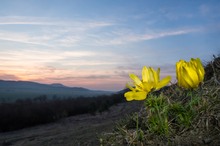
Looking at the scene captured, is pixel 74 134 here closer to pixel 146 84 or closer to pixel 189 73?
pixel 146 84

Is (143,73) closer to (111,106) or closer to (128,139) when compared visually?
(128,139)

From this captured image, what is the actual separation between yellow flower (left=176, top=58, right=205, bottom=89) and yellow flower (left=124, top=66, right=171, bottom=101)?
0.31ft

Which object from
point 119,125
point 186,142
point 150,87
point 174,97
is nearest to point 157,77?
point 150,87

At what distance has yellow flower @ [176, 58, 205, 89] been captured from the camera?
2037 mm

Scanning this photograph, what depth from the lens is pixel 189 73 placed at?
203cm

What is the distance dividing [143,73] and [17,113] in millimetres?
11462

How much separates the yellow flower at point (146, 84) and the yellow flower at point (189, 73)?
0.09 meters

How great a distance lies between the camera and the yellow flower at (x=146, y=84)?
6.94 ft

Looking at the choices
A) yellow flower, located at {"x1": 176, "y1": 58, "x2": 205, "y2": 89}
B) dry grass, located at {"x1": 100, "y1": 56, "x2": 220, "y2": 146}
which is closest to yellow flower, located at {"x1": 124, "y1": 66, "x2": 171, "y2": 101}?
yellow flower, located at {"x1": 176, "y1": 58, "x2": 205, "y2": 89}

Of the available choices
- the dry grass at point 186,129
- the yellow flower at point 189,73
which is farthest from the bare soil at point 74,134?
the yellow flower at point 189,73

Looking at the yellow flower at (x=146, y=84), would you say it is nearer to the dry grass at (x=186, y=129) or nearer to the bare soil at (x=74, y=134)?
the dry grass at (x=186, y=129)

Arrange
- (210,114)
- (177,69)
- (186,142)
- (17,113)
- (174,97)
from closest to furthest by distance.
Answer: (177,69) < (186,142) < (210,114) < (174,97) < (17,113)

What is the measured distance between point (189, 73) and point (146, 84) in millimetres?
280

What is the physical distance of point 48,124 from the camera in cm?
1187
